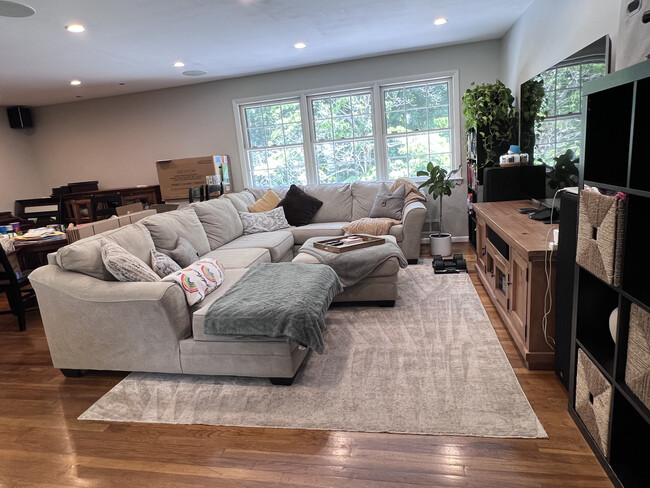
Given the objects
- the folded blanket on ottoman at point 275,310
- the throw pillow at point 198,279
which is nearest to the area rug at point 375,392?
the folded blanket on ottoman at point 275,310

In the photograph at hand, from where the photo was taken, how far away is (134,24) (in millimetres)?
3109

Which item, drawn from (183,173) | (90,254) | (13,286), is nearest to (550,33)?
(90,254)

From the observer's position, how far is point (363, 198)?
4863 millimetres

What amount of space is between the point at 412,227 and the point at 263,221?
1725 millimetres

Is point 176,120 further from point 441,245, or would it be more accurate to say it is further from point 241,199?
point 441,245

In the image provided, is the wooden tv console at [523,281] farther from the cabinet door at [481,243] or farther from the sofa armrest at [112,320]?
the sofa armrest at [112,320]

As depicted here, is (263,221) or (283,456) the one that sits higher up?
(263,221)

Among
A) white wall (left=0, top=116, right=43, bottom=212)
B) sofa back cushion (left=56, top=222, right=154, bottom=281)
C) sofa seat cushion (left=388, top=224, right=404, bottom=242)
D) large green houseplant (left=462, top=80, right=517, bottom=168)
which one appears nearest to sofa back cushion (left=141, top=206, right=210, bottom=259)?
sofa back cushion (left=56, top=222, right=154, bottom=281)

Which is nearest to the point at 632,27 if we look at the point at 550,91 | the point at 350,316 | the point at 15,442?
the point at 550,91

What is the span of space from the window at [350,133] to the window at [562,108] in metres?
2.07

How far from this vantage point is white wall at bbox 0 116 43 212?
589cm

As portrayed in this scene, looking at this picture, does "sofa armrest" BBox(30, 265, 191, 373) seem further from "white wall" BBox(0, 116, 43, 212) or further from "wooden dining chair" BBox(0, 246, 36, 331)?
"white wall" BBox(0, 116, 43, 212)

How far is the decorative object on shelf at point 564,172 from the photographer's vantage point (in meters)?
2.36

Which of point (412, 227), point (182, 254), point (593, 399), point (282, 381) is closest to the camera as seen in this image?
point (593, 399)
